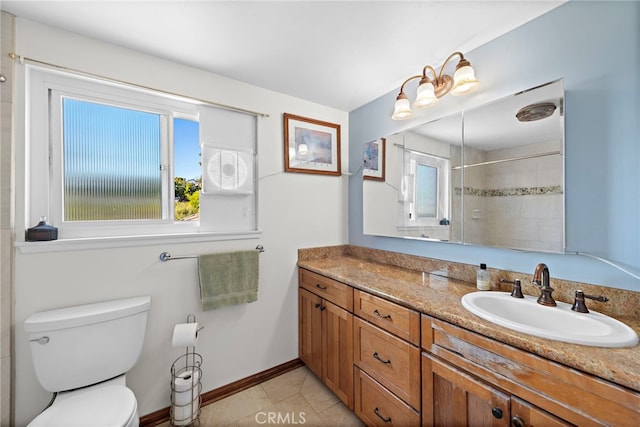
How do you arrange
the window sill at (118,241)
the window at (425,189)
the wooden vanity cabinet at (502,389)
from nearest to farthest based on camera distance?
the wooden vanity cabinet at (502,389), the window sill at (118,241), the window at (425,189)

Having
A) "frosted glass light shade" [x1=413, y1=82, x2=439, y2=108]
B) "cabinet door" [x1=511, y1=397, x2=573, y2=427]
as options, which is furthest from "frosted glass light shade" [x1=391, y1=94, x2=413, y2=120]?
"cabinet door" [x1=511, y1=397, x2=573, y2=427]

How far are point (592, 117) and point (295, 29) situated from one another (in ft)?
4.75

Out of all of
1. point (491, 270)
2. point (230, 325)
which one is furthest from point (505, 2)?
point (230, 325)

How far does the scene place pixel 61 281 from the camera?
4.39 ft

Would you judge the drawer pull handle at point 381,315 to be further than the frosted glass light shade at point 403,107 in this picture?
No

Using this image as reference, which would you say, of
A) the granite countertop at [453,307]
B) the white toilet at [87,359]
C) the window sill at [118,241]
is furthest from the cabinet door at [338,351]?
the white toilet at [87,359]

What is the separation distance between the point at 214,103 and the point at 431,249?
1816 mm

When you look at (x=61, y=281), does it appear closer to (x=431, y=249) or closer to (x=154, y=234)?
(x=154, y=234)

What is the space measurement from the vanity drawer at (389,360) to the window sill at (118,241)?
1.07 m

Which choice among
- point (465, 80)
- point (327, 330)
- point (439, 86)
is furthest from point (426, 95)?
point (327, 330)

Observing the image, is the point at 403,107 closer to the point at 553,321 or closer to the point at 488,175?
the point at 488,175

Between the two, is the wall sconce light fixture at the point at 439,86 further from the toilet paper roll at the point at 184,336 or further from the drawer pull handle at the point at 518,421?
the toilet paper roll at the point at 184,336

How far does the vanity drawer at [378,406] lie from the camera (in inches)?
47.9

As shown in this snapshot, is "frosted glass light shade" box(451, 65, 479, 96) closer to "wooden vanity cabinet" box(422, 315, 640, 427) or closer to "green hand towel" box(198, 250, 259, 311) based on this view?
"wooden vanity cabinet" box(422, 315, 640, 427)
